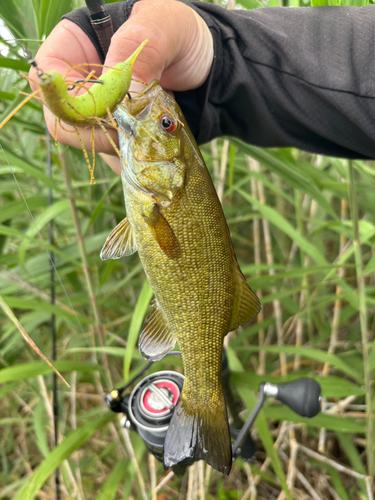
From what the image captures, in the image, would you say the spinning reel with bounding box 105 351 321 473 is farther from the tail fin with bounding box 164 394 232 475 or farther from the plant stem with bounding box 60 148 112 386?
the plant stem with bounding box 60 148 112 386

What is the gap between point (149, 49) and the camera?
818mm

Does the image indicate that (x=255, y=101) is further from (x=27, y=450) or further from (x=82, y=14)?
(x=27, y=450)

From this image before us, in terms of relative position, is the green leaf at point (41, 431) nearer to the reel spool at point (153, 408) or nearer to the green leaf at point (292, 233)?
the reel spool at point (153, 408)

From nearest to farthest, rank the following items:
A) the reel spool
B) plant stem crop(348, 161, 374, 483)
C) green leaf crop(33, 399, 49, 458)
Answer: the reel spool, plant stem crop(348, 161, 374, 483), green leaf crop(33, 399, 49, 458)

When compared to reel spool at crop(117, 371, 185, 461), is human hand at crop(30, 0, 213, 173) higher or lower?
higher

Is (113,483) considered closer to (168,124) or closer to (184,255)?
(184,255)

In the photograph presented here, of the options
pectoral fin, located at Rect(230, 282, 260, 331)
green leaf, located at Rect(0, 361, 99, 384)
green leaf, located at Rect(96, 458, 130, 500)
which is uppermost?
pectoral fin, located at Rect(230, 282, 260, 331)

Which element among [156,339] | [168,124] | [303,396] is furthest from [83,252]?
[303,396]

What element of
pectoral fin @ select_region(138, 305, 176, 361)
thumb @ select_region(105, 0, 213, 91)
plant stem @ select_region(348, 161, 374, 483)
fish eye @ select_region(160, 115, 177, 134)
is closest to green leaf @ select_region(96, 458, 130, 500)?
pectoral fin @ select_region(138, 305, 176, 361)

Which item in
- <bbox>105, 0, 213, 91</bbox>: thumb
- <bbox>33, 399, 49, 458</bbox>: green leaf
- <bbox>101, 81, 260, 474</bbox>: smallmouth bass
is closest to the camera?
<bbox>105, 0, 213, 91</bbox>: thumb

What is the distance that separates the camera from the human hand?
A: 808 mm

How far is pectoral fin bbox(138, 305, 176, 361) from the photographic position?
949 mm

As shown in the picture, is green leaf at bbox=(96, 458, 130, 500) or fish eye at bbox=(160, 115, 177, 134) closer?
fish eye at bbox=(160, 115, 177, 134)

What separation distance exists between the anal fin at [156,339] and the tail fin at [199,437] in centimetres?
16
